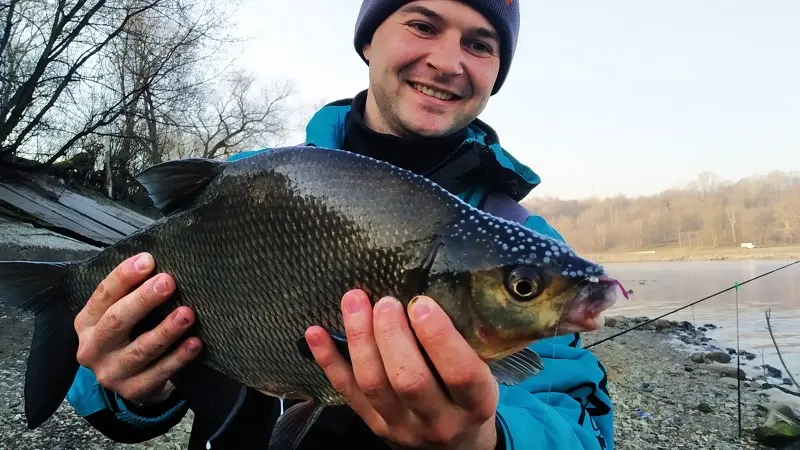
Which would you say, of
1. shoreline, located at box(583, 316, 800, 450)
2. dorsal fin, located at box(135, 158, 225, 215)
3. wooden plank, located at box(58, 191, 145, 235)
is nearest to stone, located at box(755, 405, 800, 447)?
shoreline, located at box(583, 316, 800, 450)

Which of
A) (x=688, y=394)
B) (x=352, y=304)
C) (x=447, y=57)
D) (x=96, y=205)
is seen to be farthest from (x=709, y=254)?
(x=352, y=304)

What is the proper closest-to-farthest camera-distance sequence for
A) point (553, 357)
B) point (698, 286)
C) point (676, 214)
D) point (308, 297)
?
point (308, 297)
point (553, 357)
point (698, 286)
point (676, 214)

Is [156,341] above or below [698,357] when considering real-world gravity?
above

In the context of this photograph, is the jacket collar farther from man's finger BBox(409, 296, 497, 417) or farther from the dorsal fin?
man's finger BBox(409, 296, 497, 417)

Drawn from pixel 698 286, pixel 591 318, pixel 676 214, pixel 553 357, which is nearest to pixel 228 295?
pixel 591 318

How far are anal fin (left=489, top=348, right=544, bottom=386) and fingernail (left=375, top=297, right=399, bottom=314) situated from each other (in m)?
0.34

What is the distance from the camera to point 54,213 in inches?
492

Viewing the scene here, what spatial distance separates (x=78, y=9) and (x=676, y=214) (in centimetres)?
5891

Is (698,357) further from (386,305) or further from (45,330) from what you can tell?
(45,330)

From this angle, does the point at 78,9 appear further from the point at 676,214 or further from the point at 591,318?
the point at 676,214

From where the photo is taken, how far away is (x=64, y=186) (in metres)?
15.9

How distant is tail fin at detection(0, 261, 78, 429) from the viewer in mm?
1963

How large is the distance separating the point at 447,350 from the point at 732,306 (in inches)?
1288

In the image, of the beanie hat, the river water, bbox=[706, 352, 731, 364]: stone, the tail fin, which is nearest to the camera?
the tail fin
